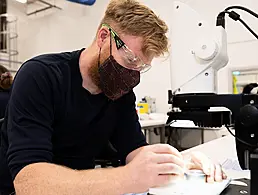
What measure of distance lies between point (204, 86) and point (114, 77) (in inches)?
13.2

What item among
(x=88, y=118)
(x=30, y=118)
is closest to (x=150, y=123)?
(x=88, y=118)

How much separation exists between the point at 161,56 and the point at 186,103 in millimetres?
252

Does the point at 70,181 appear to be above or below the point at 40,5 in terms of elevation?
below

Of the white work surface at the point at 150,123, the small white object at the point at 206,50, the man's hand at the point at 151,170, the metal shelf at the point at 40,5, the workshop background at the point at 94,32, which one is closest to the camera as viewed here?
the man's hand at the point at 151,170

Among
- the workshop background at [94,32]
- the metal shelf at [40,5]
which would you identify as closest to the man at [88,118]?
the workshop background at [94,32]

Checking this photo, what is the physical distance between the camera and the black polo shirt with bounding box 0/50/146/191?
0.84 m

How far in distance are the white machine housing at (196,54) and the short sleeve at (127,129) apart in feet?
1.11

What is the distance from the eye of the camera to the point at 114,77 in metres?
1.07

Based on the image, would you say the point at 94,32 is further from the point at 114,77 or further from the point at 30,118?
the point at 30,118

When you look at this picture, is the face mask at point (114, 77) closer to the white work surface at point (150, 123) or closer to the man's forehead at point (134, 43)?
the man's forehead at point (134, 43)

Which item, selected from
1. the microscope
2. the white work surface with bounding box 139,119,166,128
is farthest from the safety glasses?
the white work surface with bounding box 139,119,166,128

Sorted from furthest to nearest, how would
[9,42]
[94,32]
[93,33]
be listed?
[9,42], [93,33], [94,32]

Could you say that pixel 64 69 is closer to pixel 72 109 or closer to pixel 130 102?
pixel 72 109

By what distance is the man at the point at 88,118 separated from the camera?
28.1 inches
